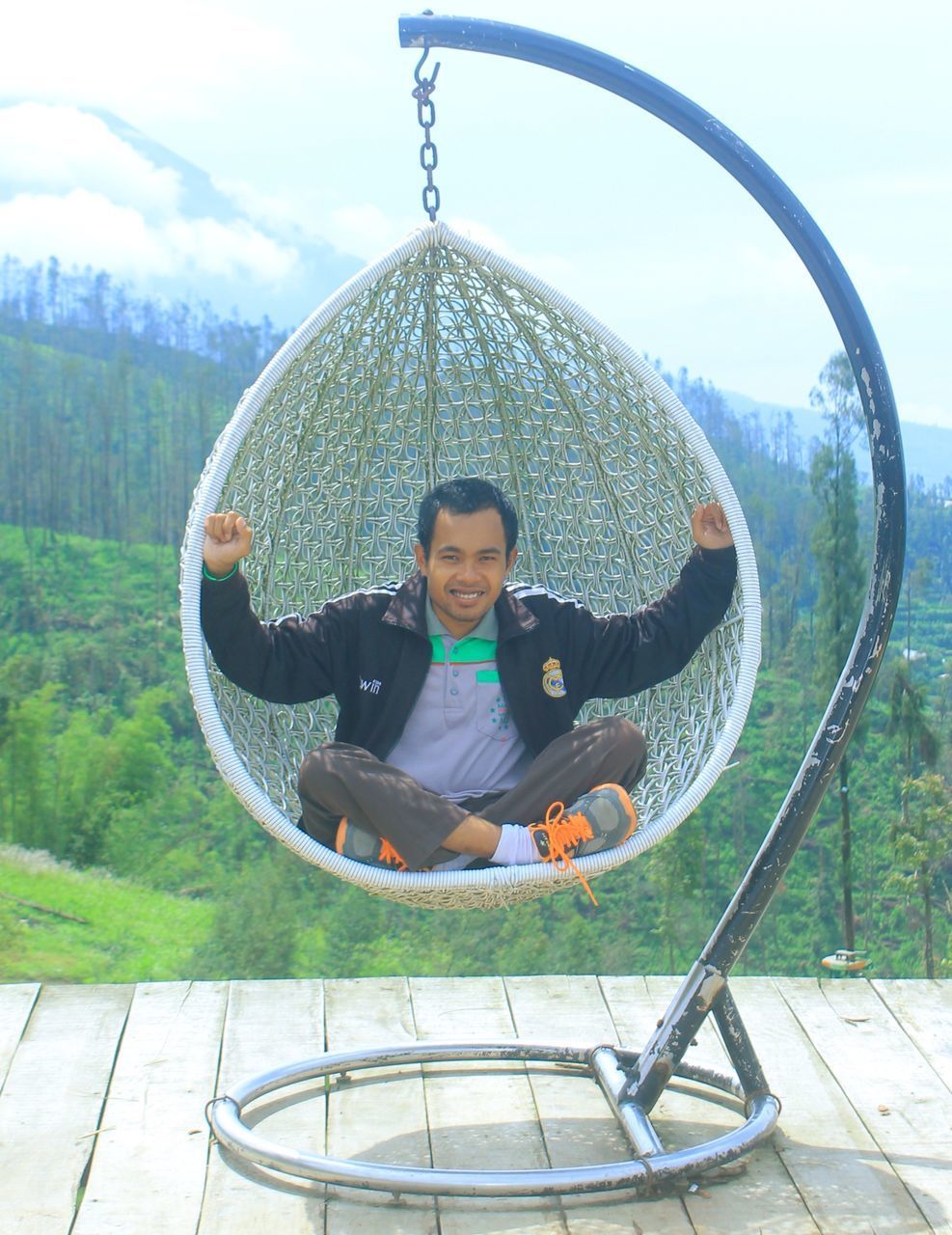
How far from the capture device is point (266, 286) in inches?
727

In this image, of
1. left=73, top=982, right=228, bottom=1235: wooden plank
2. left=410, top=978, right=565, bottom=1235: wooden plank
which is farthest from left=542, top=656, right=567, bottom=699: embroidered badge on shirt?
left=73, top=982, right=228, bottom=1235: wooden plank

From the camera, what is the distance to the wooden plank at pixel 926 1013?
8.45ft

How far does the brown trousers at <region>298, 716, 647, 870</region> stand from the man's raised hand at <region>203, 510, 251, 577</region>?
12.8 inches

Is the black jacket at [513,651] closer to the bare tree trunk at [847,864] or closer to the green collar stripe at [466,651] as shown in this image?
the green collar stripe at [466,651]

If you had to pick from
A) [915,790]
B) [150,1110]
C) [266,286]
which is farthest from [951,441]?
[266,286]

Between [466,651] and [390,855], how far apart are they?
0.45 metres

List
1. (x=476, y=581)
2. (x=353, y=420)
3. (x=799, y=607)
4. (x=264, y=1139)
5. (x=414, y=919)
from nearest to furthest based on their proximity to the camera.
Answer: (x=264, y=1139) → (x=476, y=581) → (x=353, y=420) → (x=799, y=607) → (x=414, y=919)

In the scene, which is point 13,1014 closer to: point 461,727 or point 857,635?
point 461,727

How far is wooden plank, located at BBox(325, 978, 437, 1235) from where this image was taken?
1913 mm

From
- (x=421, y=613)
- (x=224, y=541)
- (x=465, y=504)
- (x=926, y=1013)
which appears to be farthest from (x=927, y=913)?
(x=224, y=541)

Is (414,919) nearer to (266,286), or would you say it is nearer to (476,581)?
(476,581)

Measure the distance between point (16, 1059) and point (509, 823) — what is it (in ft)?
3.59

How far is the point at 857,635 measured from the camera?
2.04 m

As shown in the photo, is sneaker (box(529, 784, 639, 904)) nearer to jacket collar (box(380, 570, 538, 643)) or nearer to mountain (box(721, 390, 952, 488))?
jacket collar (box(380, 570, 538, 643))
